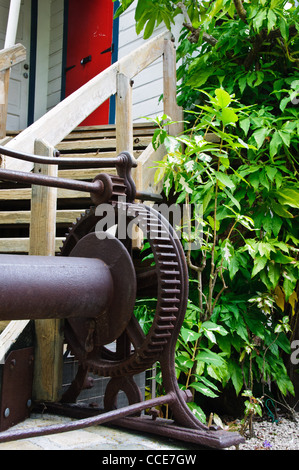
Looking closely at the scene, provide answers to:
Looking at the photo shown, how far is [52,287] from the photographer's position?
5.90ft

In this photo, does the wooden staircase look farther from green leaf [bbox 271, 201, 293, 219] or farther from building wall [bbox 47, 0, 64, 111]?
building wall [bbox 47, 0, 64, 111]

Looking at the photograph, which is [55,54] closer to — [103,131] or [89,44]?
[89,44]

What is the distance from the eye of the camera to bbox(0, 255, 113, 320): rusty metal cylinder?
5.57 feet

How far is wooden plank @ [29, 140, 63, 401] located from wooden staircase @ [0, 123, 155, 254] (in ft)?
1.30

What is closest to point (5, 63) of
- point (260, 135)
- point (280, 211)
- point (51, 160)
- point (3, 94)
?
point (3, 94)

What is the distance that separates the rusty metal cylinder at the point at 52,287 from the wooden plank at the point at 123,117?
122cm

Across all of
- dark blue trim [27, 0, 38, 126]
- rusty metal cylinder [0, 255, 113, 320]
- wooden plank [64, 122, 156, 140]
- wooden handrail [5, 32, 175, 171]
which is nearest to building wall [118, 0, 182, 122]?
wooden plank [64, 122, 156, 140]

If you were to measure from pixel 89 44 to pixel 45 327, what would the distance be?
17.6 feet

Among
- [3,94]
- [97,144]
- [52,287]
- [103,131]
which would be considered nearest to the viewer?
[52,287]

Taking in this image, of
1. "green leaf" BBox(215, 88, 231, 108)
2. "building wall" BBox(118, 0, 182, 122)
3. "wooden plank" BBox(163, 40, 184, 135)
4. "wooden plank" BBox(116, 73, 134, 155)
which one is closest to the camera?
"green leaf" BBox(215, 88, 231, 108)

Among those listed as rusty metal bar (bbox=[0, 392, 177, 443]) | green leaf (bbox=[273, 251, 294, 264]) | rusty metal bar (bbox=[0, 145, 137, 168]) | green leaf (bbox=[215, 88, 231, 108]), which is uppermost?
green leaf (bbox=[215, 88, 231, 108])

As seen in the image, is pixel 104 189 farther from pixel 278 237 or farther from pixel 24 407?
pixel 278 237

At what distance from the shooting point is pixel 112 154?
3865 millimetres
